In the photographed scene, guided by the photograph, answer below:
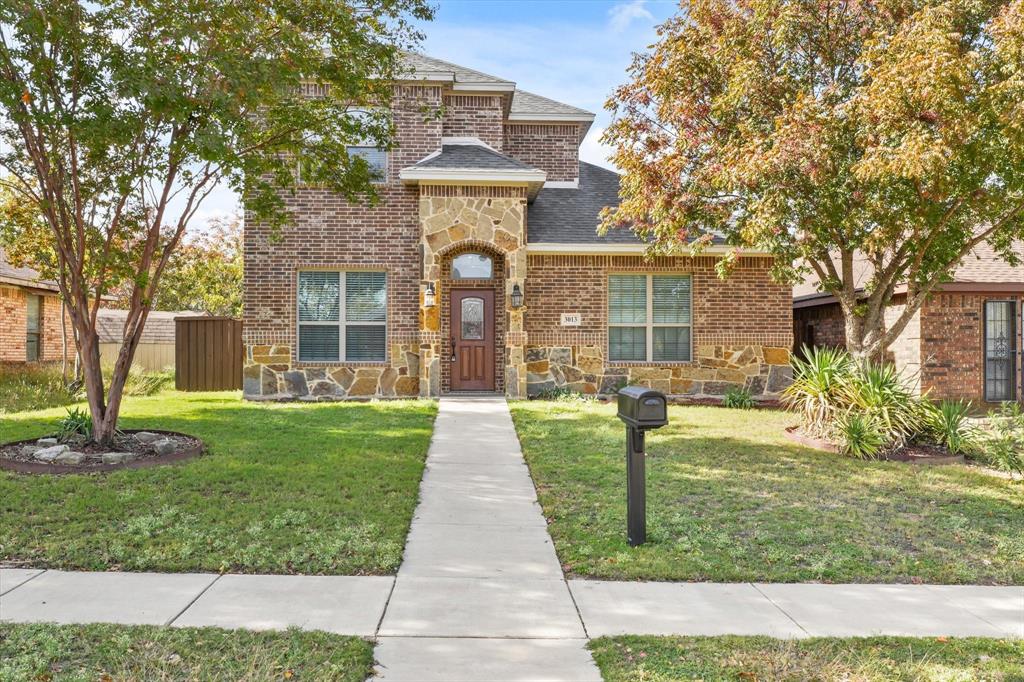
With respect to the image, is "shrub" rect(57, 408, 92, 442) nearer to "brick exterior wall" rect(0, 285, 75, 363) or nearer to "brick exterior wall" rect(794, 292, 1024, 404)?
"brick exterior wall" rect(0, 285, 75, 363)

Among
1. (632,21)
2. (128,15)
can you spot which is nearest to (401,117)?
(632,21)

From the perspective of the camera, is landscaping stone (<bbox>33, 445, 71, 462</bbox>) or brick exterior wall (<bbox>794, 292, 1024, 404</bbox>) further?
brick exterior wall (<bbox>794, 292, 1024, 404</bbox>)

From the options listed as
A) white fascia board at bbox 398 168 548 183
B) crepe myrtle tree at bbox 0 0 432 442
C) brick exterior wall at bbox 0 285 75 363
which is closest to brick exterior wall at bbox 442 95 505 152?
white fascia board at bbox 398 168 548 183

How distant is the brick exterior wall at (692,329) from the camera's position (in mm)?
14211

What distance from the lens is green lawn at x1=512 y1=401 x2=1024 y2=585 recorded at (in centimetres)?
488

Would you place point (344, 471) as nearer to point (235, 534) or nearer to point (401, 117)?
point (235, 534)

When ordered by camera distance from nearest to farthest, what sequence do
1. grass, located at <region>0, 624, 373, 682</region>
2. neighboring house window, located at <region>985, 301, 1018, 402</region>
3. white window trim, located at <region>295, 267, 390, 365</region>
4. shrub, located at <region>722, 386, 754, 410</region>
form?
grass, located at <region>0, 624, 373, 682</region>
shrub, located at <region>722, 386, 754, 410</region>
white window trim, located at <region>295, 267, 390, 365</region>
neighboring house window, located at <region>985, 301, 1018, 402</region>

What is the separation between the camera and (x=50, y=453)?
25.0 feet

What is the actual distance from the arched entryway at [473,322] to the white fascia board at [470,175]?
1.53 meters

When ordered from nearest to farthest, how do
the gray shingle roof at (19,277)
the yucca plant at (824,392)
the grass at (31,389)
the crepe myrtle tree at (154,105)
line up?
the crepe myrtle tree at (154,105)
the yucca plant at (824,392)
the grass at (31,389)
the gray shingle roof at (19,277)

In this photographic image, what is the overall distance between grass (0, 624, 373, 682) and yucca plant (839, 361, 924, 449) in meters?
7.81

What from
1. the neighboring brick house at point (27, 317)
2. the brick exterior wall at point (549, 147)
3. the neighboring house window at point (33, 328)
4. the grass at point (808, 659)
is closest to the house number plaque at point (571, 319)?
the brick exterior wall at point (549, 147)

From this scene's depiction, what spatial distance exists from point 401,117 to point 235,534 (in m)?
11.0

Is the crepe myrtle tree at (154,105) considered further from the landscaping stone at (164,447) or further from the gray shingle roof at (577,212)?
the gray shingle roof at (577,212)
